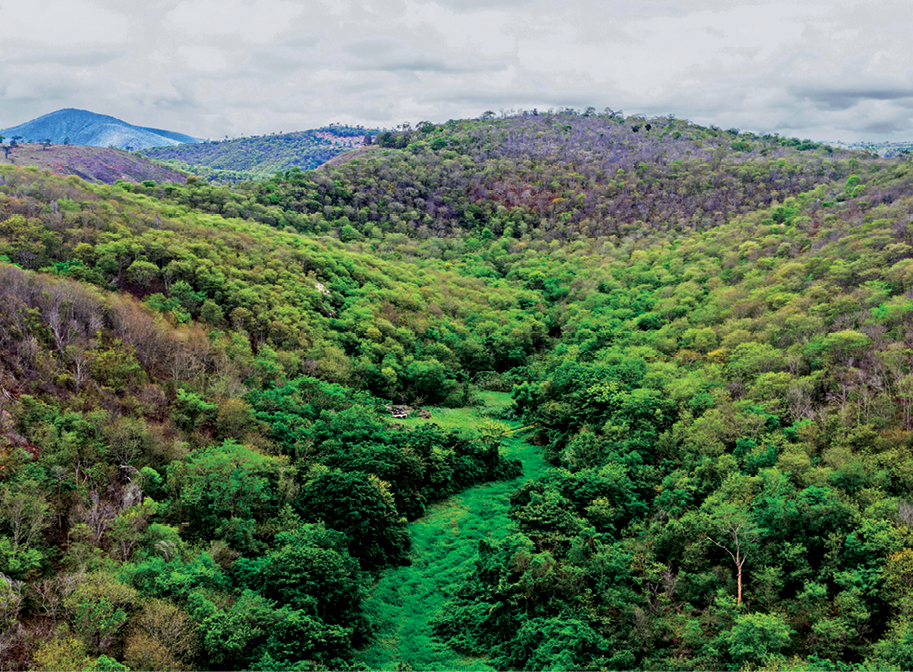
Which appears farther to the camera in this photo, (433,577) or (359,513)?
(433,577)

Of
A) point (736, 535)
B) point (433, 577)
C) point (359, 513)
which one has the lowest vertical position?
point (433, 577)

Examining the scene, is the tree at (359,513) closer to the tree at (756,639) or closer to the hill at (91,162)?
the tree at (756,639)

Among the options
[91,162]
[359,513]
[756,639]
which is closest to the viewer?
[756,639]

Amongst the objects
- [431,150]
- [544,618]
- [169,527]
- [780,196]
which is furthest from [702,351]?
[431,150]

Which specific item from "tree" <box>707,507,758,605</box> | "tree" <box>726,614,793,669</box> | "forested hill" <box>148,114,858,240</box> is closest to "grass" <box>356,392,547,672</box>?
"tree" <box>726,614,793,669</box>

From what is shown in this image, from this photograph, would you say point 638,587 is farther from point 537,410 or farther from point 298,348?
point 298,348

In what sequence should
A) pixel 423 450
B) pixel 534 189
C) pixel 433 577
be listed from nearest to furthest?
pixel 433 577 → pixel 423 450 → pixel 534 189

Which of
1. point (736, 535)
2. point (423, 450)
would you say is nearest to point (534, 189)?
point (423, 450)

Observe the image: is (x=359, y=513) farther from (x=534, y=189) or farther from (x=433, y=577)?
(x=534, y=189)
